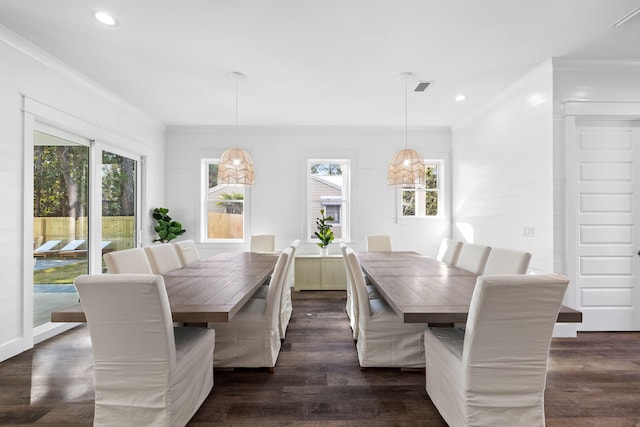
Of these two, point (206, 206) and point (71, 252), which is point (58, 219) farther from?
point (206, 206)

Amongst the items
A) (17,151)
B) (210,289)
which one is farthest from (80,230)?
(210,289)

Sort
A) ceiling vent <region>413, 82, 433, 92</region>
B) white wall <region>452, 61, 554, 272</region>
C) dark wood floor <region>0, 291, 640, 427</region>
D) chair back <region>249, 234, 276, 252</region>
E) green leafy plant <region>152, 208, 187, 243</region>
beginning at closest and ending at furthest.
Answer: dark wood floor <region>0, 291, 640, 427</region> < white wall <region>452, 61, 554, 272</region> < ceiling vent <region>413, 82, 433, 92</region> < chair back <region>249, 234, 276, 252</region> < green leafy plant <region>152, 208, 187, 243</region>

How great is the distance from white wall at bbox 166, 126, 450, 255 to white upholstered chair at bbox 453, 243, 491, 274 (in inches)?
86.6

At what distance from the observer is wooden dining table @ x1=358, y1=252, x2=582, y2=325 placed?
1.66 metres

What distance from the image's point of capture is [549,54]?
3020 mm

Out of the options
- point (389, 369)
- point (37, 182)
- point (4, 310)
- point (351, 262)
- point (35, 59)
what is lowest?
point (389, 369)

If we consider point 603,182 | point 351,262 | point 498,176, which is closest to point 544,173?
point 603,182

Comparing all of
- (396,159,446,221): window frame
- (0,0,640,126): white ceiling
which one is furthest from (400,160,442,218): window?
(0,0,640,126): white ceiling

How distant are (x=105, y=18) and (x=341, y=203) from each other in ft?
13.1

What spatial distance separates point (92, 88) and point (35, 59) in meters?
0.75

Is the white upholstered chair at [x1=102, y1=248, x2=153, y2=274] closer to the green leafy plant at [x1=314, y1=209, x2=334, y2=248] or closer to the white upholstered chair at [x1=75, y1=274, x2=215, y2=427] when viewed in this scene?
the white upholstered chair at [x1=75, y1=274, x2=215, y2=427]

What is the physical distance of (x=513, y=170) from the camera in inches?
148

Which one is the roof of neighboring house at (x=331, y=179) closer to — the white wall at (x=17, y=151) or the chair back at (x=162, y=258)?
the chair back at (x=162, y=258)

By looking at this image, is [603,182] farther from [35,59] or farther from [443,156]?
[35,59]
